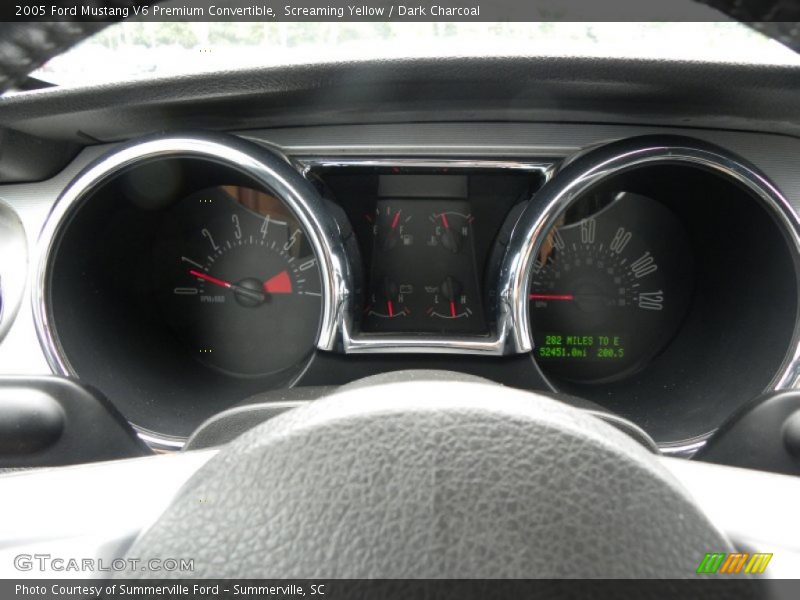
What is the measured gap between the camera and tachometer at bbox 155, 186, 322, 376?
6.73ft

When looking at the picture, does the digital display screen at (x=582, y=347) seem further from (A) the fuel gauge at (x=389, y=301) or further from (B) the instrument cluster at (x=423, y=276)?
(A) the fuel gauge at (x=389, y=301)

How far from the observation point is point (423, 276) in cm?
197

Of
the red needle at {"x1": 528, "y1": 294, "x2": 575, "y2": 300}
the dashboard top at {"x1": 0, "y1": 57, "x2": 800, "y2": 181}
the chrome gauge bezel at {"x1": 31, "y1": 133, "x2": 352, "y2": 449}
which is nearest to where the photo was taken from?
the dashboard top at {"x1": 0, "y1": 57, "x2": 800, "y2": 181}

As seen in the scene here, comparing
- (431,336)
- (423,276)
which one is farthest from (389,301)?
(431,336)

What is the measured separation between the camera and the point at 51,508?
2.38 ft

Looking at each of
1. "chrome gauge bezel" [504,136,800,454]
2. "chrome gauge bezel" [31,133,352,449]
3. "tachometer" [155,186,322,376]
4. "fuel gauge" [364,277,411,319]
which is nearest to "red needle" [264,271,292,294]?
"tachometer" [155,186,322,376]

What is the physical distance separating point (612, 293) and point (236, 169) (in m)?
1.06

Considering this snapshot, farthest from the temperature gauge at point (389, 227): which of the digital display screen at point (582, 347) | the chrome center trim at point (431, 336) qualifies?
the digital display screen at point (582, 347)

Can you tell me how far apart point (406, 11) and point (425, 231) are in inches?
24.8

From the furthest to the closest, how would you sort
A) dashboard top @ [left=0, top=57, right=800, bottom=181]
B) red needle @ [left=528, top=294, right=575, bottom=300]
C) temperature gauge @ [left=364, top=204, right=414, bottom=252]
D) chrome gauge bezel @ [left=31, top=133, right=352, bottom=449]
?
red needle @ [left=528, top=294, right=575, bottom=300] < temperature gauge @ [left=364, top=204, right=414, bottom=252] < chrome gauge bezel @ [left=31, top=133, right=352, bottom=449] < dashboard top @ [left=0, top=57, right=800, bottom=181]

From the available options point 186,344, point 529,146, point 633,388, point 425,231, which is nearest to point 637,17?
point 529,146

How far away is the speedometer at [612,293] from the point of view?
2.05 metres

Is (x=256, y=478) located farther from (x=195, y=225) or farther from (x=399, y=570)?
(x=195, y=225)

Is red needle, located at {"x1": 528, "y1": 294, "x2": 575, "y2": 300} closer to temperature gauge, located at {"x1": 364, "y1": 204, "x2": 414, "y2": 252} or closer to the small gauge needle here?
temperature gauge, located at {"x1": 364, "y1": 204, "x2": 414, "y2": 252}
